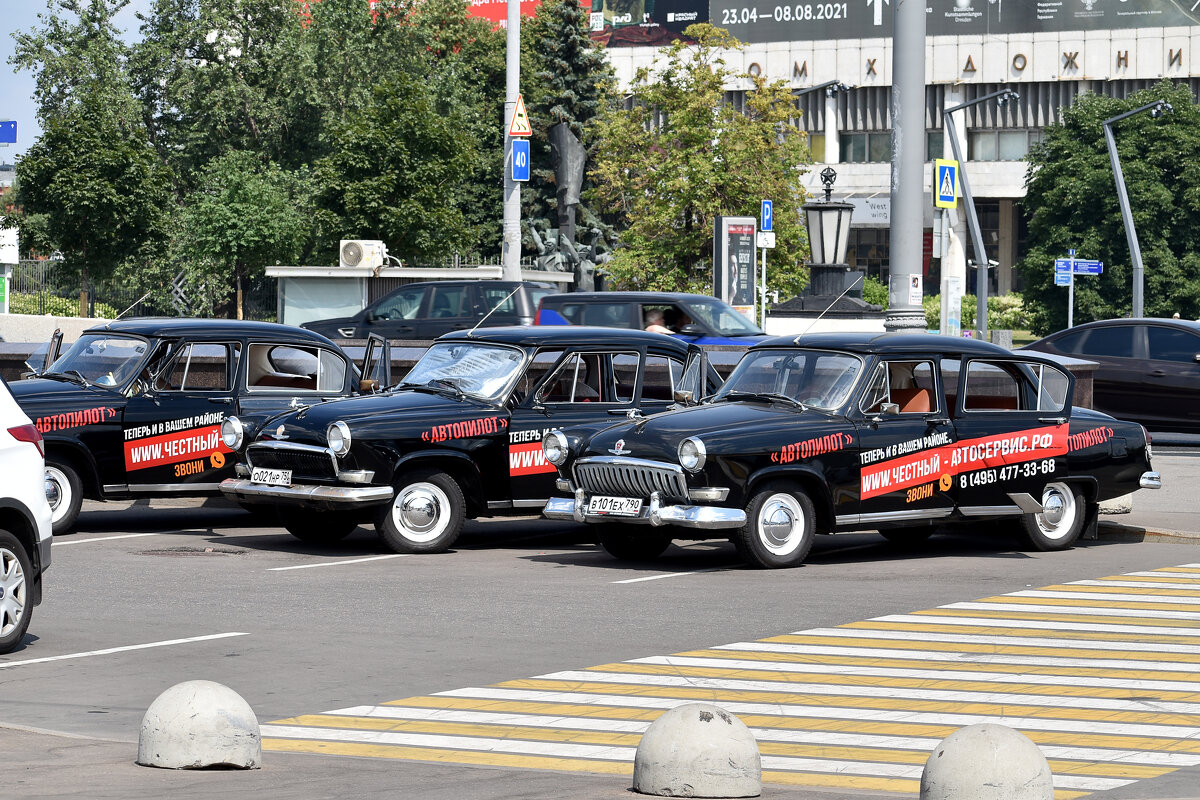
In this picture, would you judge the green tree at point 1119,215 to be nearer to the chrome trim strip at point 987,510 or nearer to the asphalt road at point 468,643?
the asphalt road at point 468,643

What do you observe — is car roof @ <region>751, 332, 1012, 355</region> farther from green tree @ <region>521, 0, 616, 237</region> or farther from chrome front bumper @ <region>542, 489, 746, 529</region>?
green tree @ <region>521, 0, 616, 237</region>

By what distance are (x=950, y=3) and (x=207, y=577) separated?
85280 millimetres

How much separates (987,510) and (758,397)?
2.13 metres

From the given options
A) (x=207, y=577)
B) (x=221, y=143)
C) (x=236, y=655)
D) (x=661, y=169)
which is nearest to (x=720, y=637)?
(x=236, y=655)

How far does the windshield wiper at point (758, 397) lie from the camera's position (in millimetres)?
13969

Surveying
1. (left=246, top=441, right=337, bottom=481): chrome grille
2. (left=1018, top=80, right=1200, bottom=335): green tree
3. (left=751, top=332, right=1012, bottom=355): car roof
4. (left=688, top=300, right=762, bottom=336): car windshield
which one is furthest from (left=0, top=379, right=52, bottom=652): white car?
(left=1018, top=80, right=1200, bottom=335): green tree

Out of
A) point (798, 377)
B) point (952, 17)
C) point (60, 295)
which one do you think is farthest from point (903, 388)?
point (952, 17)

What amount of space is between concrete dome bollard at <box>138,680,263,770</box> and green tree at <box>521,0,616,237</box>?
217 ft

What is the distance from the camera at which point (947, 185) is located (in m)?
28.2

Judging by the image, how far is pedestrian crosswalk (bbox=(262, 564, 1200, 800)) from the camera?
23.4 feet

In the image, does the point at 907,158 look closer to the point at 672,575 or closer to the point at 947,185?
the point at 672,575

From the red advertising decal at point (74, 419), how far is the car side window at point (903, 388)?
6542 millimetres

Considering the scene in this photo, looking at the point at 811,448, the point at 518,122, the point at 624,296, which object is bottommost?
the point at 811,448

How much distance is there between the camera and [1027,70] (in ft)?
296
